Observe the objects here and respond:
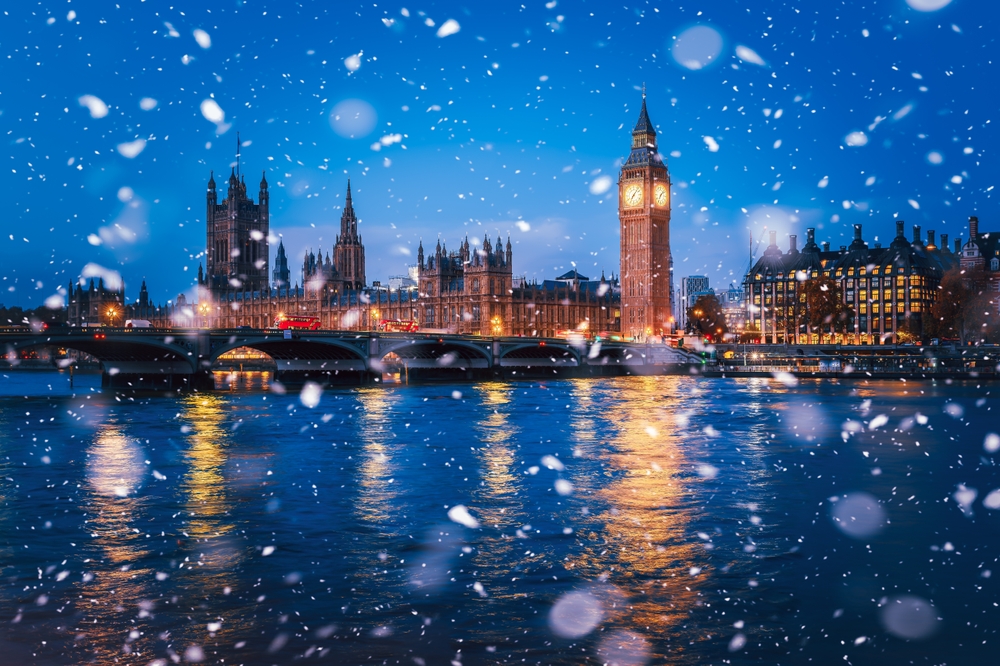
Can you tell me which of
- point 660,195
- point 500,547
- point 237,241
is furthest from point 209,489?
point 237,241

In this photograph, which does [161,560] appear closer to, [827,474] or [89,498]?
[89,498]

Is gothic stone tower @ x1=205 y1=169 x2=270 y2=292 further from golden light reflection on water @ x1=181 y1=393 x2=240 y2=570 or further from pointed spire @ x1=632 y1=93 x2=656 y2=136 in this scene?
golden light reflection on water @ x1=181 y1=393 x2=240 y2=570

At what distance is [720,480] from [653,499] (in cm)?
338

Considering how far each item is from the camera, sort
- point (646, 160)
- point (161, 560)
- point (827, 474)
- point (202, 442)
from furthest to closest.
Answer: point (646, 160) < point (202, 442) < point (827, 474) < point (161, 560)

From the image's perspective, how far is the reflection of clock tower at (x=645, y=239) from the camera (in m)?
119

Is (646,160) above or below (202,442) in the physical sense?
above

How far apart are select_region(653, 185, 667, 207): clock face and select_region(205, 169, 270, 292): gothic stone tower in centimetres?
7373

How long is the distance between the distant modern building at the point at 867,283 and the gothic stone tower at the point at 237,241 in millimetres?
83852

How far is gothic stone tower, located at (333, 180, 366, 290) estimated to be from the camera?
146 meters

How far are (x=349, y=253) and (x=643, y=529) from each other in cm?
13436

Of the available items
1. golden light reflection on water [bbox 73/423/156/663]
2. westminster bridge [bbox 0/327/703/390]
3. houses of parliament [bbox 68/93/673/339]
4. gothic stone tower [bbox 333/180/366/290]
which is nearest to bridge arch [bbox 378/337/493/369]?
westminster bridge [bbox 0/327/703/390]

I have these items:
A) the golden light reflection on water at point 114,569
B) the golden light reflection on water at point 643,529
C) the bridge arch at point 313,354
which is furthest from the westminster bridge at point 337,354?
the golden light reflection on water at point 643,529

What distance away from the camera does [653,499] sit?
64.7ft

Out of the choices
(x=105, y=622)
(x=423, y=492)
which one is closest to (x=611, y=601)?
(x=105, y=622)
